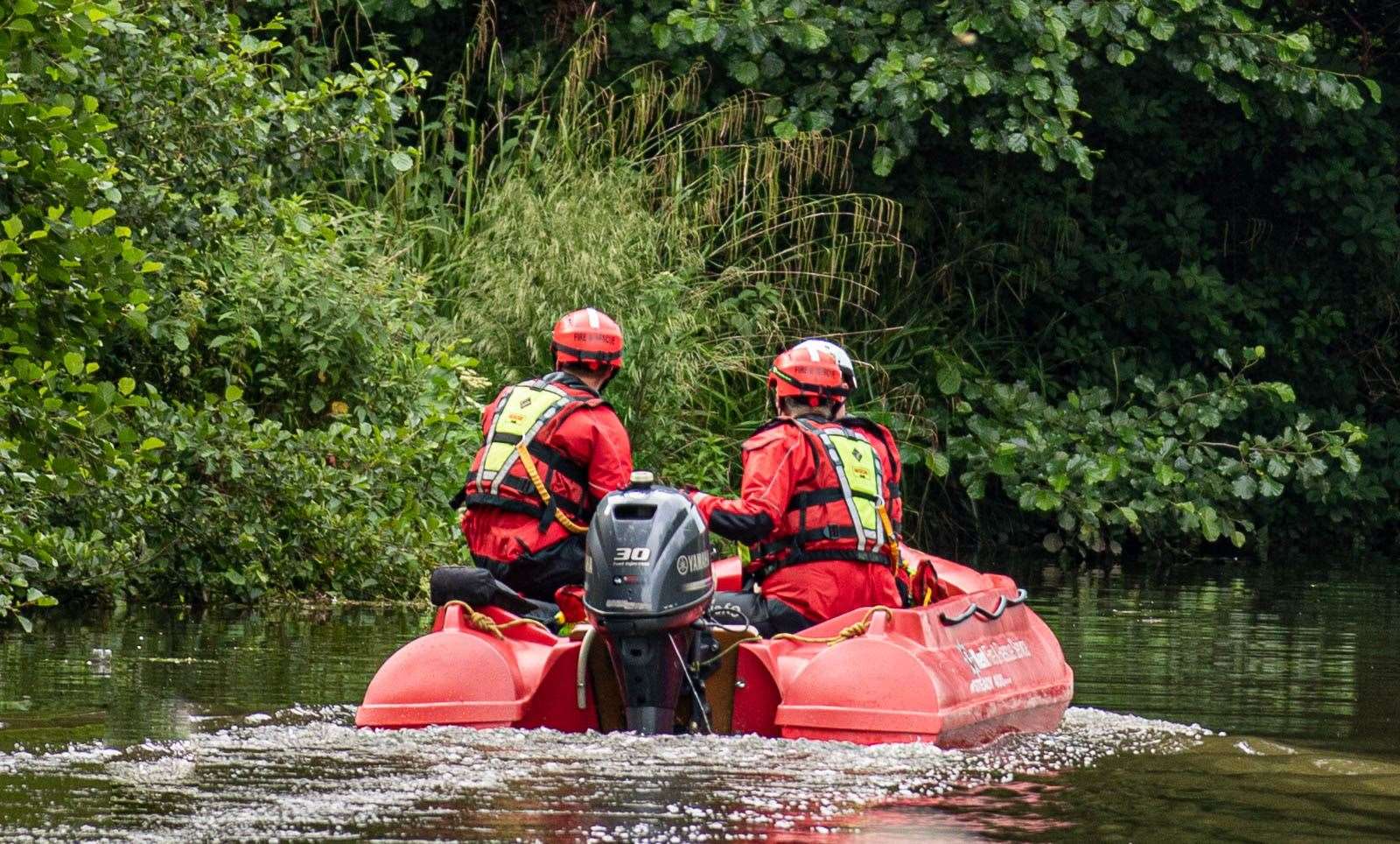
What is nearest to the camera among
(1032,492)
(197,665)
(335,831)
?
(335,831)

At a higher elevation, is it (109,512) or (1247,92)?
(1247,92)

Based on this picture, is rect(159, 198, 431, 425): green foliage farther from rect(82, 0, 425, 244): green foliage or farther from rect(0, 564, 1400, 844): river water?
rect(0, 564, 1400, 844): river water

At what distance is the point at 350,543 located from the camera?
12.3 m

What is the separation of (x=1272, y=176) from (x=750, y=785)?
1566 centimetres

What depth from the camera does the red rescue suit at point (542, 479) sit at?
8.00 metres

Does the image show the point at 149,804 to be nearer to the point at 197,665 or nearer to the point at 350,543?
the point at 197,665

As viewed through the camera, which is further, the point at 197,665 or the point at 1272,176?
the point at 1272,176

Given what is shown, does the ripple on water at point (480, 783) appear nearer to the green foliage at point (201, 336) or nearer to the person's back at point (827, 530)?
the person's back at point (827, 530)

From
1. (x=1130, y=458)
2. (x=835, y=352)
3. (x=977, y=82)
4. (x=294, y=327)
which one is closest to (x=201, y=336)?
(x=294, y=327)

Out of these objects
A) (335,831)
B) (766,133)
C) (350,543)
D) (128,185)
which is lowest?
(335,831)

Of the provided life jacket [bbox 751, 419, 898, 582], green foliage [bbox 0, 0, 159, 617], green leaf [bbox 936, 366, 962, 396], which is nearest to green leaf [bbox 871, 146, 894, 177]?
green leaf [bbox 936, 366, 962, 396]

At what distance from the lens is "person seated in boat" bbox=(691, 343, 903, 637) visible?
792cm

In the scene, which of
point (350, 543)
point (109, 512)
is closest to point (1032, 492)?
point (350, 543)

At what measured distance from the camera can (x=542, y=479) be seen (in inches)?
314
